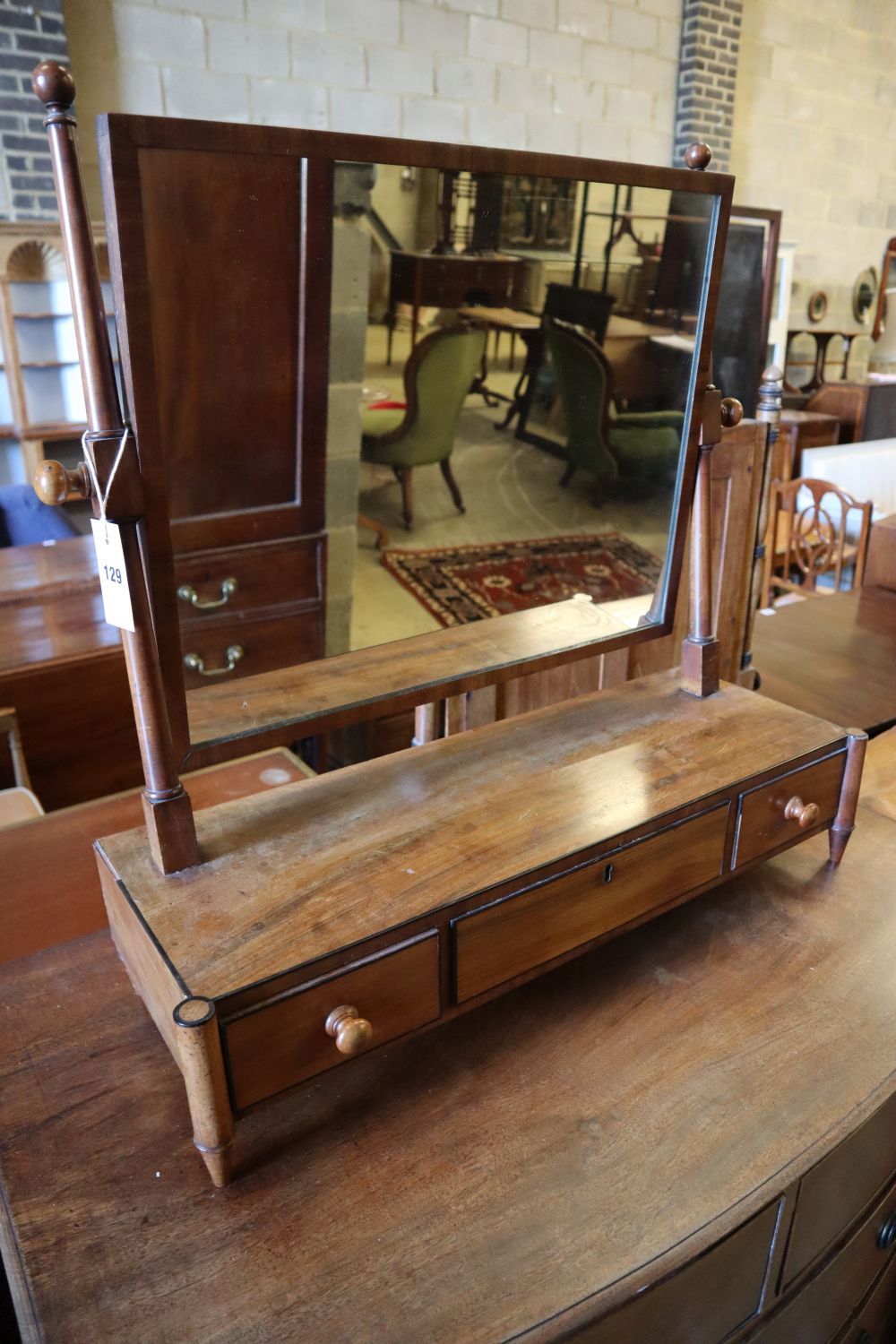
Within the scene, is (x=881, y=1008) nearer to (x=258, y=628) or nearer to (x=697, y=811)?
(x=697, y=811)

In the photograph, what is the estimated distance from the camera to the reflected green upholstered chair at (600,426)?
3.23 ft

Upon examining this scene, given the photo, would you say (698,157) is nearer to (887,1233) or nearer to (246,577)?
(246,577)

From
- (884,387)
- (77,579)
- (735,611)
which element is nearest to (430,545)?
(735,611)

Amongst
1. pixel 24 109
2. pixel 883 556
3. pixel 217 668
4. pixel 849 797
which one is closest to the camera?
pixel 217 668

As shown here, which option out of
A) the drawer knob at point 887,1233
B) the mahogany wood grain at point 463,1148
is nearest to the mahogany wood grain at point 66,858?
the mahogany wood grain at point 463,1148

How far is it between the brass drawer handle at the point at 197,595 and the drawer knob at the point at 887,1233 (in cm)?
98

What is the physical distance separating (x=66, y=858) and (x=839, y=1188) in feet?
3.18

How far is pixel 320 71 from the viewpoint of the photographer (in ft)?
12.1

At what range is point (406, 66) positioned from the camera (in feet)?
12.8

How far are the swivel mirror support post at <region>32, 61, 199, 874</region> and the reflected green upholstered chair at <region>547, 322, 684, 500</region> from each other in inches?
18.4

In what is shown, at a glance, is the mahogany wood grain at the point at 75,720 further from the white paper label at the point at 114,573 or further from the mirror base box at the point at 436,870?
the white paper label at the point at 114,573

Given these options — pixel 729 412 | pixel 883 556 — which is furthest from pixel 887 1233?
pixel 883 556

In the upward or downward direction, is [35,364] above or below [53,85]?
below

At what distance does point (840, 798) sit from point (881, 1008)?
0.86 feet
